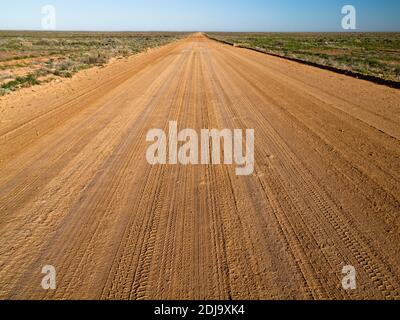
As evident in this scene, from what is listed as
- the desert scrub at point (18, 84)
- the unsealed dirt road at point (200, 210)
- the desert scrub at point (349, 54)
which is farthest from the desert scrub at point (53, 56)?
the desert scrub at point (349, 54)

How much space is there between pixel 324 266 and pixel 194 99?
8.91m

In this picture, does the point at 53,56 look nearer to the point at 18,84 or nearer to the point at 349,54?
the point at 18,84

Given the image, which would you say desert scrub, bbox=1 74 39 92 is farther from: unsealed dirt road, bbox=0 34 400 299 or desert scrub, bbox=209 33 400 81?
desert scrub, bbox=209 33 400 81

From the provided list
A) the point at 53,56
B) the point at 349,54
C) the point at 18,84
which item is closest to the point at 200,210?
the point at 18,84

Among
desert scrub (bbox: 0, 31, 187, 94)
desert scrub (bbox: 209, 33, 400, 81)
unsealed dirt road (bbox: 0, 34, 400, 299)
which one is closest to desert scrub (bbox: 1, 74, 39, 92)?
desert scrub (bbox: 0, 31, 187, 94)

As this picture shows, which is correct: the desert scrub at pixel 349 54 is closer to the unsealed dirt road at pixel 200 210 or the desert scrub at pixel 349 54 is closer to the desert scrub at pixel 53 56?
the unsealed dirt road at pixel 200 210

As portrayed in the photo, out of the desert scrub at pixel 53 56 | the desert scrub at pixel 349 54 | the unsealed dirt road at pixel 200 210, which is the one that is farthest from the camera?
the desert scrub at pixel 349 54

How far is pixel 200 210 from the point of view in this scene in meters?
4.57

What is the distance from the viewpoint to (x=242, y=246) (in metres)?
3.79

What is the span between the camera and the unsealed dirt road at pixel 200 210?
3285 millimetres

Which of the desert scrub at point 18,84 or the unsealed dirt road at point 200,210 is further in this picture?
the desert scrub at point 18,84

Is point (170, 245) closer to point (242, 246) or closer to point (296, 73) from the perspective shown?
point (242, 246)

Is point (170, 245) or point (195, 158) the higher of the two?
point (195, 158)
